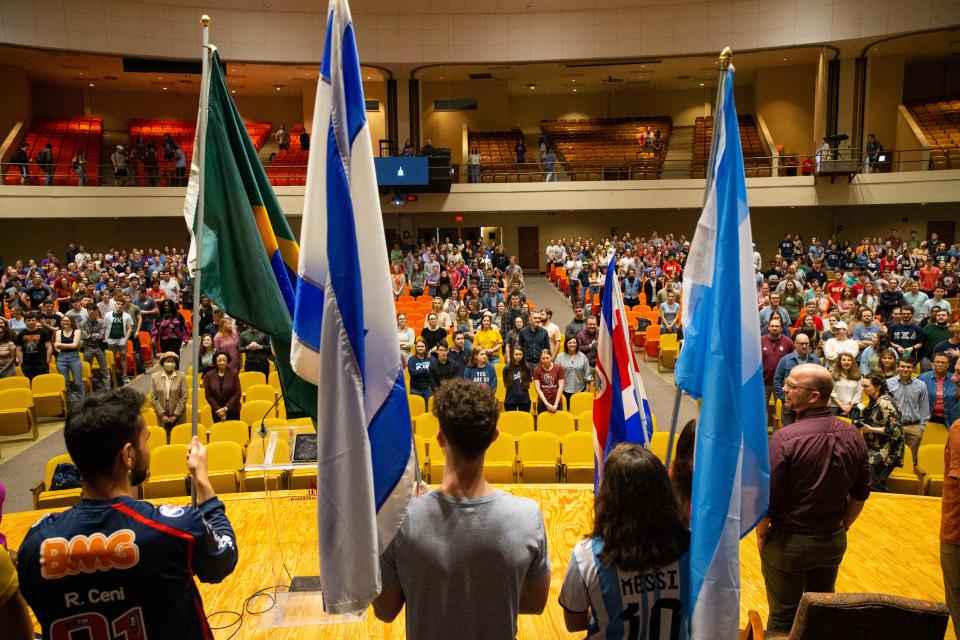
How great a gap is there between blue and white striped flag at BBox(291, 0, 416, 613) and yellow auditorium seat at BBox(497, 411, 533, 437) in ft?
17.1

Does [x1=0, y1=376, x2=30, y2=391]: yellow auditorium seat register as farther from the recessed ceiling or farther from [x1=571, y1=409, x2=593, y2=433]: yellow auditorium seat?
the recessed ceiling

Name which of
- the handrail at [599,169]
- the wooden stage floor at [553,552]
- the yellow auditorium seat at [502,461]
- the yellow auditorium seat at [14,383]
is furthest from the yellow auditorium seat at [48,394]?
the handrail at [599,169]

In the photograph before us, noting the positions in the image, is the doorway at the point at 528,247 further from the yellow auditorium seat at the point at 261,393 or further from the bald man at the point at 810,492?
the bald man at the point at 810,492

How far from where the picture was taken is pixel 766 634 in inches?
132

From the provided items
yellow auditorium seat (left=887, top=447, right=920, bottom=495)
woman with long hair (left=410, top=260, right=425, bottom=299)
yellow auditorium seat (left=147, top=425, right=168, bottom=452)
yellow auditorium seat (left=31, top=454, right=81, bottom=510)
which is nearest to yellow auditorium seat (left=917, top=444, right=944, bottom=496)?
yellow auditorium seat (left=887, top=447, right=920, bottom=495)

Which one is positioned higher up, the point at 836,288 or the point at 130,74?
the point at 130,74

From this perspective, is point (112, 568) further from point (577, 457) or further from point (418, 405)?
point (418, 405)

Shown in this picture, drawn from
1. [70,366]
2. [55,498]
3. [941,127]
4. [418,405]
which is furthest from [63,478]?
[941,127]

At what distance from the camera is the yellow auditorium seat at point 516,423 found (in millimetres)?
7680

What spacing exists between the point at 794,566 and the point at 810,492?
383mm

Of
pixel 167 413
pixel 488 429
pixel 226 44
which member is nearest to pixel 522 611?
pixel 488 429

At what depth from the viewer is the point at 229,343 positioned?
8.98m

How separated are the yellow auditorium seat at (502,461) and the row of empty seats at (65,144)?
829 inches

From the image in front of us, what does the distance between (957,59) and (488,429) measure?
1220 inches
